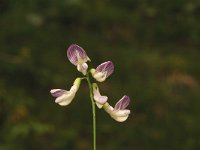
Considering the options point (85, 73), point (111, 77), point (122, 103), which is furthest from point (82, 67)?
point (111, 77)

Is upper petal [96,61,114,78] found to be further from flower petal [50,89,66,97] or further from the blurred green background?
Answer: the blurred green background

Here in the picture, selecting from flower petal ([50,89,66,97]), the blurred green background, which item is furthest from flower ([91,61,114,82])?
the blurred green background

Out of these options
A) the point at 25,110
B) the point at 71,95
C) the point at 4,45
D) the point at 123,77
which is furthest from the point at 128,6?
the point at 71,95

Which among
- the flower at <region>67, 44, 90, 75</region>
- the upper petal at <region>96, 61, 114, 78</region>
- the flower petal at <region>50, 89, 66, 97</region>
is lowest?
the flower petal at <region>50, 89, 66, 97</region>

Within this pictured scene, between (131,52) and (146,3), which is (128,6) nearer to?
(146,3)

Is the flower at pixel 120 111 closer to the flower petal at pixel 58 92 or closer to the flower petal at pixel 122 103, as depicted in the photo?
the flower petal at pixel 122 103

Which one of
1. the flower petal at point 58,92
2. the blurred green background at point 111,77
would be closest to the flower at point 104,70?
the flower petal at point 58,92

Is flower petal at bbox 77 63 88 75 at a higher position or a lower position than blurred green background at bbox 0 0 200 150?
lower

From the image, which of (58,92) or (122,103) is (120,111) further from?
(58,92)
